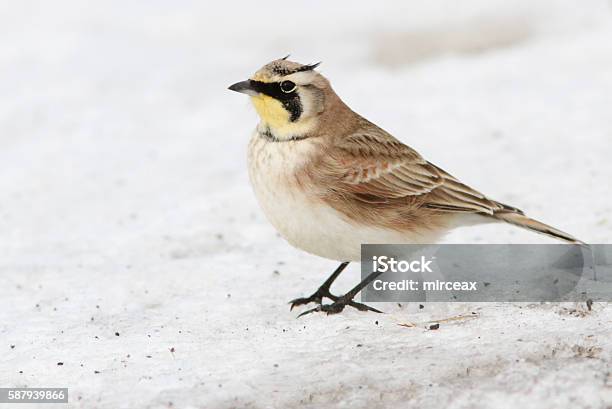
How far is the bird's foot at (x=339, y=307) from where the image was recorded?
17.3 feet

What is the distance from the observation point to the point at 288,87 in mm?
5227

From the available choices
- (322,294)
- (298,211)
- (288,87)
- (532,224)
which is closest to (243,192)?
(322,294)

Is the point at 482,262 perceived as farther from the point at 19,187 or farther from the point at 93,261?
the point at 19,187

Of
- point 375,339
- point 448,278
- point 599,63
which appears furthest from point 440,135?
point 375,339

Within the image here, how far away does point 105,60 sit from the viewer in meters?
10.7

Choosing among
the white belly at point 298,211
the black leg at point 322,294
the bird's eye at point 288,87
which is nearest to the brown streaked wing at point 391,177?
the white belly at point 298,211

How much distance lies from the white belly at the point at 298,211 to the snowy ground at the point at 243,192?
1.34ft

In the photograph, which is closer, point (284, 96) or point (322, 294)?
point (284, 96)

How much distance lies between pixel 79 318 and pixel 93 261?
4.03 ft

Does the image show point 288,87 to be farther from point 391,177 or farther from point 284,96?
point 391,177

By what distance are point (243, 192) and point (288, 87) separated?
265cm

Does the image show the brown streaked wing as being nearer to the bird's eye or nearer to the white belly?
the white belly

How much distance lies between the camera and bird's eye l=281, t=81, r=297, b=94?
205 inches

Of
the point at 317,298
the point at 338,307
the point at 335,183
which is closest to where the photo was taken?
the point at 335,183
